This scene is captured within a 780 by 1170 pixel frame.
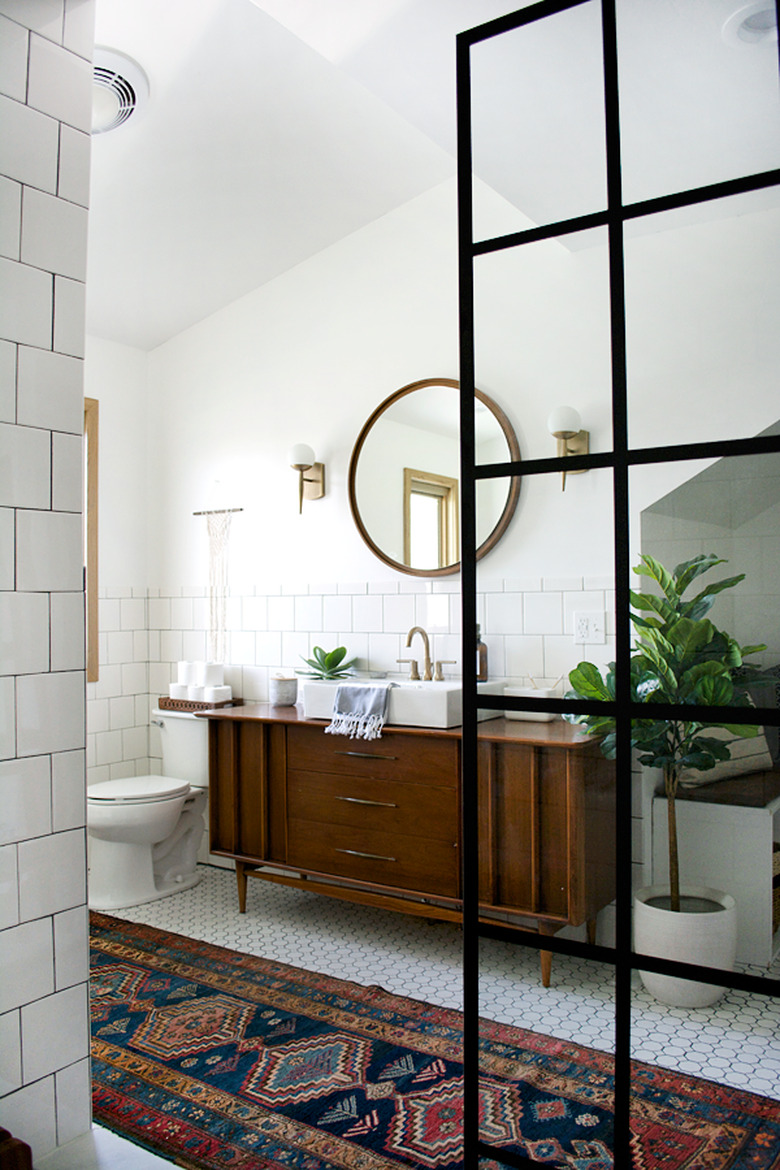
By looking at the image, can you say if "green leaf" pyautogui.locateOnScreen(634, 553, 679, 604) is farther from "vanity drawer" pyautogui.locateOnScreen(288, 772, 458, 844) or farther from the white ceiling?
"vanity drawer" pyautogui.locateOnScreen(288, 772, 458, 844)

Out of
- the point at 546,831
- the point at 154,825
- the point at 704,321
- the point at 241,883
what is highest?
the point at 704,321

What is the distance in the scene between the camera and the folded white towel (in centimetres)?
308

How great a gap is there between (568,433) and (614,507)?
179 mm

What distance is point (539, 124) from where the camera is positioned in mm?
1717

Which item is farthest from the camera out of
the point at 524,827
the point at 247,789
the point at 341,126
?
the point at 247,789

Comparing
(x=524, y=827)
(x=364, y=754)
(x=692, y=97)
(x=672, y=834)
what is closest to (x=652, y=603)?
(x=672, y=834)

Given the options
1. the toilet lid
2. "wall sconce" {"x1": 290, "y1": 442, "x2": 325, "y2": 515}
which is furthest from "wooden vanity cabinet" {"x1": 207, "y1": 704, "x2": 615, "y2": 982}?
"wall sconce" {"x1": 290, "y1": 442, "x2": 325, "y2": 515}

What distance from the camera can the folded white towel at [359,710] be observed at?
3078mm

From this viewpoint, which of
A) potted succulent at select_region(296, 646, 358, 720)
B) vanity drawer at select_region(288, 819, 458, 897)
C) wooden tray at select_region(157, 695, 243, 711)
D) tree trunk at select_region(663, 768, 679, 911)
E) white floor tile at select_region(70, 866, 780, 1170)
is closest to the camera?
white floor tile at select_region(70, 866, 780, 1170)

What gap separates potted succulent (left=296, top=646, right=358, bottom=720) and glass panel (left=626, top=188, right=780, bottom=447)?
1974 mm

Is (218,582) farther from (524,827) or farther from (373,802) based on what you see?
(524,827)

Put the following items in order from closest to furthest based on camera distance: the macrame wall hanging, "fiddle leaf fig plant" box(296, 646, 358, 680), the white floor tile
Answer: the white floor tile < "fiddle leaf fig plant" box(296, 646, 358, 680) < the macrame wall hanging

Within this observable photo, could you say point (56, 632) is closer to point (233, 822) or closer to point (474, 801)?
point (474, 801)

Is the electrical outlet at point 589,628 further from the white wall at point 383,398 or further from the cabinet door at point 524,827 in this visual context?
the cabinet door at point 524,827
